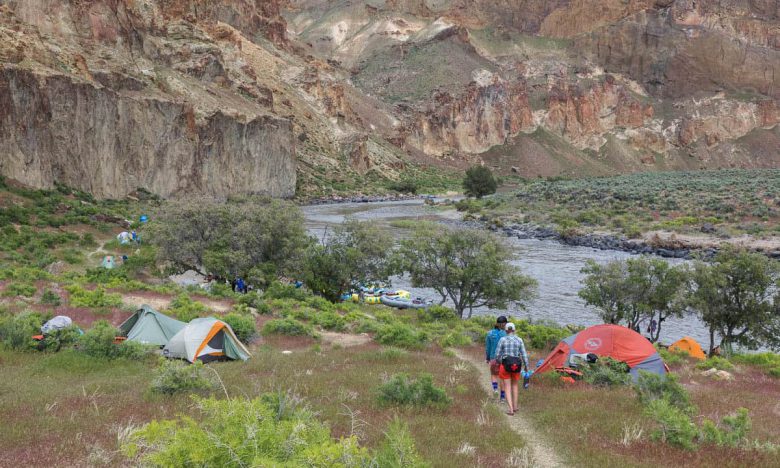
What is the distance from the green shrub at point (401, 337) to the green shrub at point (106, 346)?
22.4 feet

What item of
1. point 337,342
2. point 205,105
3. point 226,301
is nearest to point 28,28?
point 205,105

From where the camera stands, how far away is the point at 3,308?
1612 centimetres

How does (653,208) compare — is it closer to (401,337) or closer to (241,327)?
(401,337)

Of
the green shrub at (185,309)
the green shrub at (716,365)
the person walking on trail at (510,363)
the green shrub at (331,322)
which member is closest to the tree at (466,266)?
the green shrub at (331,322)

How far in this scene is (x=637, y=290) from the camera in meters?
21.7

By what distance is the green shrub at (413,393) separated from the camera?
9328mm

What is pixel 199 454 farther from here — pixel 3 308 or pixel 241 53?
pixel 241 53

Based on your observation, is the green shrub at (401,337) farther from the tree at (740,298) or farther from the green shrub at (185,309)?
the tree at (740,298)

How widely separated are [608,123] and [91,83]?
169m

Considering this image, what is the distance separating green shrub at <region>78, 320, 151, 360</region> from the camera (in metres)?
12.5

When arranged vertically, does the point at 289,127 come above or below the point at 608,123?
below

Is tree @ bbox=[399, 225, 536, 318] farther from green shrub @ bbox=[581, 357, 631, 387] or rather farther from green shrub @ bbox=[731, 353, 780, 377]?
green shrub @ bbox=[581, 357, 631, 387]

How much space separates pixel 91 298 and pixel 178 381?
12.1 metres

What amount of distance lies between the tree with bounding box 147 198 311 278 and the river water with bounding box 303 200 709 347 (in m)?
3.10
